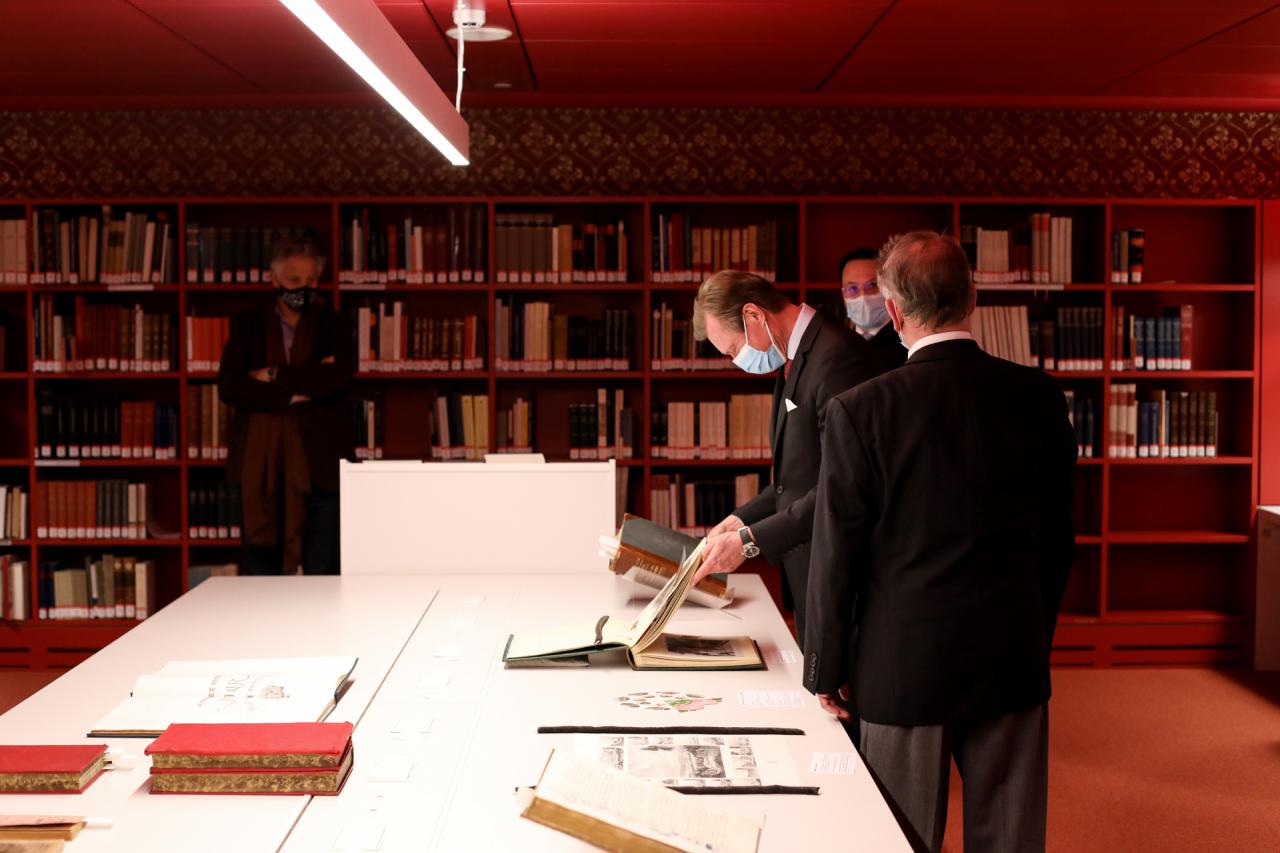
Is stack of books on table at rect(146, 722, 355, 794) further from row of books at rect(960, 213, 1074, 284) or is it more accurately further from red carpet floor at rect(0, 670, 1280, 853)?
row of books at rect(960, 213, 1074, 284)

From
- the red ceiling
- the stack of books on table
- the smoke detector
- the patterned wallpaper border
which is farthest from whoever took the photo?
the patterned wallpaper border

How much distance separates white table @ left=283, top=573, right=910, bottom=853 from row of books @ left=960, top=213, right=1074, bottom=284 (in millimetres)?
2985

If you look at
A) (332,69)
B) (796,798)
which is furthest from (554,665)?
(332,69)

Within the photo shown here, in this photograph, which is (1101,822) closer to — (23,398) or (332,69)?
(332,69)

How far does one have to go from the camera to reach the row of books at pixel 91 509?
17.2 feet

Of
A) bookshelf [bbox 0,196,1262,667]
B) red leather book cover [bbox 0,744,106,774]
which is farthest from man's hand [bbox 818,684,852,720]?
bookshelf [bbox 0,196,1262,667]

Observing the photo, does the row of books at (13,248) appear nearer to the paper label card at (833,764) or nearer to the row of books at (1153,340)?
the paper label card at (833,764)

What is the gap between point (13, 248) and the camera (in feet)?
17.4

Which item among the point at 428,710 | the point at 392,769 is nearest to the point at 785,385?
the point at 428,710

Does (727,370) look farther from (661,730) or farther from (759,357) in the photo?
(661,730)

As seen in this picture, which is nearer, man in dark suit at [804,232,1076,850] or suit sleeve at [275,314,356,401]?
man in dark suit at [804,232,1076,850]

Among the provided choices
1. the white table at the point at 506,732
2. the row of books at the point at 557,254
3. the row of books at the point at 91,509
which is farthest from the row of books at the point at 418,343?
the white table at the point at 506,732

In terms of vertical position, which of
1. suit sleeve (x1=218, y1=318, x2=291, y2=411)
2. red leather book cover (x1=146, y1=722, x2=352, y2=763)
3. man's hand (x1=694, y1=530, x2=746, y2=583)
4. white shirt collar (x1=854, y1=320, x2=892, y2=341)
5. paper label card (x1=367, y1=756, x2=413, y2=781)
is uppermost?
white shirt collar (x1=854, y1=320, x2=892, y2=341)

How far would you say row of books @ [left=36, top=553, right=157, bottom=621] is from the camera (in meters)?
5.27
